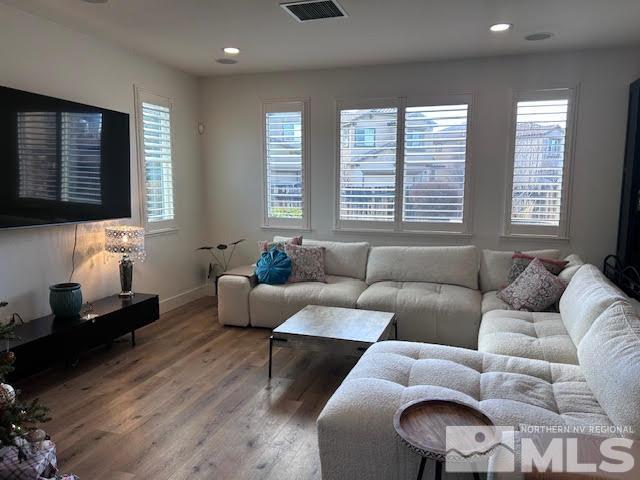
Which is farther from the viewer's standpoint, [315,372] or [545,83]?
[545,83]

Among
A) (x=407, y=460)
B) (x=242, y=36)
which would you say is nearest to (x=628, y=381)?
(x=407, y=460)

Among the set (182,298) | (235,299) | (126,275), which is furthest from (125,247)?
(182,298)

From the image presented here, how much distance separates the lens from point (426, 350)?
8.11 ft

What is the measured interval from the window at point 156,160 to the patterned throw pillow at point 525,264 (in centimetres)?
347

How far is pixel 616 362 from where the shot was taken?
1.82 metres

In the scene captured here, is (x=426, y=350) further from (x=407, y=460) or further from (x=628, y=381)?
(x=628, y=381)

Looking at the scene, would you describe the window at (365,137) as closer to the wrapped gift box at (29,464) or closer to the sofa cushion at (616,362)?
the sofa cushion at (616,362)

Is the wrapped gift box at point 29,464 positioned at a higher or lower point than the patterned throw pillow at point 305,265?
lower

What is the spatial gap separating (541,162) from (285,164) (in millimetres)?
2675

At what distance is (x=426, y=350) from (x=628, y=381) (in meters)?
0.98

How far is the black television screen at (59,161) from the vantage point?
10.1 feet

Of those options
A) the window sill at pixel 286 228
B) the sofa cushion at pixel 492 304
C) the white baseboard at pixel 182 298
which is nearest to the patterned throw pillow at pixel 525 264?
the sofa cushion at pixel 492 304

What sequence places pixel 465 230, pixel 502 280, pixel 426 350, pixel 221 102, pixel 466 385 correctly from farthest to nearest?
pixel 221 102 < pixel 465 230 < pixel 502 280 < pixel 426 350 < pixel 466 385

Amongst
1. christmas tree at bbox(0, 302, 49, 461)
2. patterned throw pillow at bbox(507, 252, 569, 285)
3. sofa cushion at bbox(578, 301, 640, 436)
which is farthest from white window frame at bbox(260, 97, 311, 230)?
christmas tree at bbox(0, 302, 49, 461)
